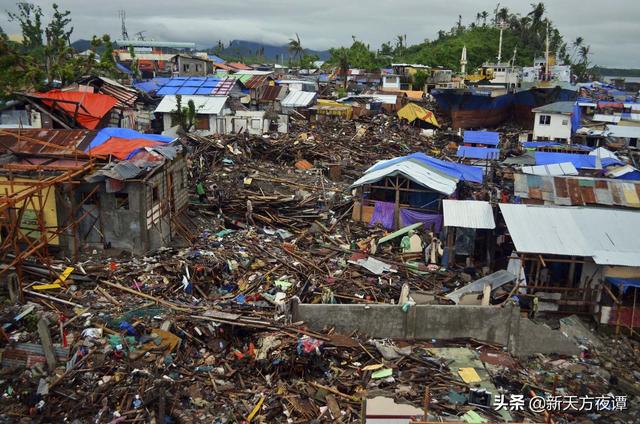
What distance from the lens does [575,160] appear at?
79.5 ft

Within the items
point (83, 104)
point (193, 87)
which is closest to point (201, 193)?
point (83, 104)

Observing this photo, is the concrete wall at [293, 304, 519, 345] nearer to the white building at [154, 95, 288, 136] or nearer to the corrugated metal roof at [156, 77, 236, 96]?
the white building at [154, 95, 288, 136]

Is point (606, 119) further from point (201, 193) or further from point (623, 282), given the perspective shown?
point (201, 193)

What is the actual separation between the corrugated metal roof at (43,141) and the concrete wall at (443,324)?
28.5 ft

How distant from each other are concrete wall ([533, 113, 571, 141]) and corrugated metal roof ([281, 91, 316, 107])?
1721cm

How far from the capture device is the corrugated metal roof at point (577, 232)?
13.2 m

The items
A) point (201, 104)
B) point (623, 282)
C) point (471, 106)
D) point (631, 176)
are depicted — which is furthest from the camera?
point (471, 106)

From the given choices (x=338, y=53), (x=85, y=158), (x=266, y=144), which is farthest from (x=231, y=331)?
(x=338, y=53)

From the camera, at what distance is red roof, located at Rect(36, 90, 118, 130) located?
808 inches

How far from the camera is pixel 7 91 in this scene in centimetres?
2191

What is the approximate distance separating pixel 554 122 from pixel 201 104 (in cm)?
2520

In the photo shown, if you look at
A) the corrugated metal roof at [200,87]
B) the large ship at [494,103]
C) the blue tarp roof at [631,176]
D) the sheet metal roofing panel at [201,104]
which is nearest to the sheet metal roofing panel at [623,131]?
the large ship at [494,103]

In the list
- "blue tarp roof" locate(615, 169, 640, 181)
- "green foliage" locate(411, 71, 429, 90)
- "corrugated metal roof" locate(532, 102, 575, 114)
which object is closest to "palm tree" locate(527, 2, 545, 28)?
"green foliage" locate(411, 71, 429, 90)

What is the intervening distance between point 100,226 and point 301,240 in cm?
624
